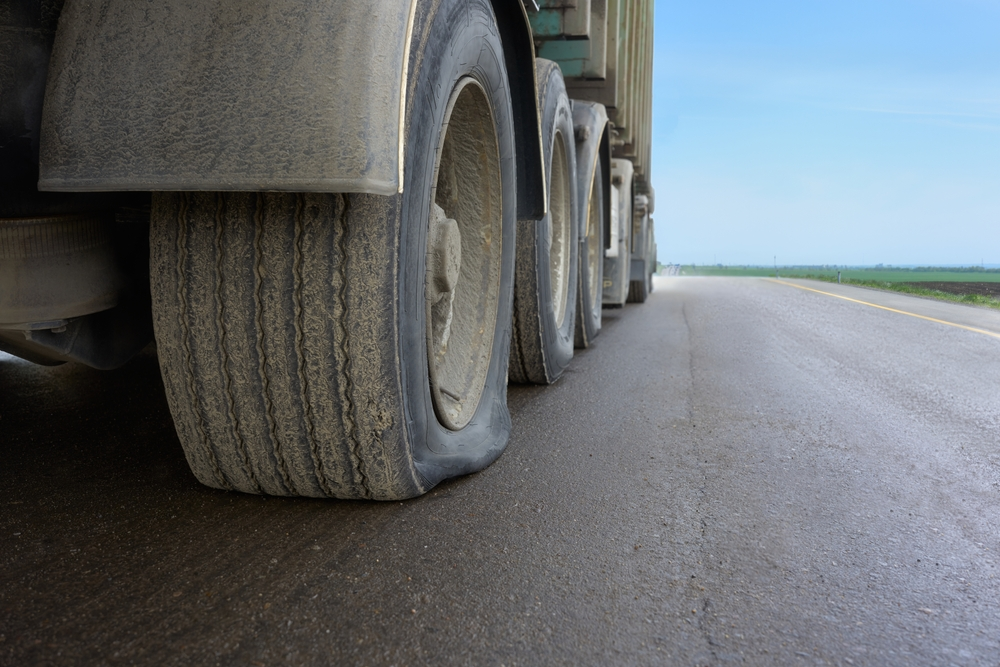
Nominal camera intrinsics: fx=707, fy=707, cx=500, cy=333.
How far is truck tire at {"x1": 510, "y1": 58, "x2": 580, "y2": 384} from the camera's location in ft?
9.12

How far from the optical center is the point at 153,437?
210 cm

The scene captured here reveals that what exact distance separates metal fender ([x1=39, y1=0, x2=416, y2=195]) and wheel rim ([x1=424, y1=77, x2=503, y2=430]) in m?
0.67

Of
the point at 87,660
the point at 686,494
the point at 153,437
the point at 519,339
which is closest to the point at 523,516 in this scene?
the point at 686,494

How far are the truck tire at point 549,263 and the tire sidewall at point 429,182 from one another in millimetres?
747

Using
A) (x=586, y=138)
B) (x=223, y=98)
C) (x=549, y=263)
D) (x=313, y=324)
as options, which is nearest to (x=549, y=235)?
(x=549, y=263)

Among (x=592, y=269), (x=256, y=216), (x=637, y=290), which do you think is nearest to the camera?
(x=256, y=216)

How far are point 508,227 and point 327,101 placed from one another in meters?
1.08

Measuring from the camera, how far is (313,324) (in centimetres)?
134

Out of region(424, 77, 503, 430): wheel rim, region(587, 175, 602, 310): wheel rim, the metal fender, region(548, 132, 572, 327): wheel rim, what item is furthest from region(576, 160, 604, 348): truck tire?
the metal fender

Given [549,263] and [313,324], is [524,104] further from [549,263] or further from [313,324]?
[313,324]

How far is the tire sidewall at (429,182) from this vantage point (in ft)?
4.67

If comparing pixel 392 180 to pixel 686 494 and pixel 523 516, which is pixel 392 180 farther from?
pixel 686 494

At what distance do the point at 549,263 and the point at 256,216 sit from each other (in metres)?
1.83

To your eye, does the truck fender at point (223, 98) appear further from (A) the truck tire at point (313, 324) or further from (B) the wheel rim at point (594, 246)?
(B) the wheel rim at point (594, 246)
